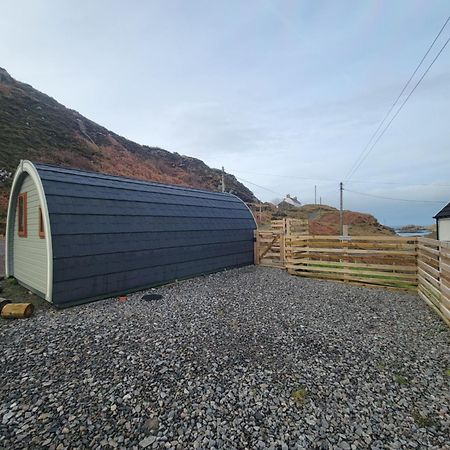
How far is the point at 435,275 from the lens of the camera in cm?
613

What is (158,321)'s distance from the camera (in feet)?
16.9

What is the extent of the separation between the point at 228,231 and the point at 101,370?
8334 mm

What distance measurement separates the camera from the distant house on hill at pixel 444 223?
599 inches

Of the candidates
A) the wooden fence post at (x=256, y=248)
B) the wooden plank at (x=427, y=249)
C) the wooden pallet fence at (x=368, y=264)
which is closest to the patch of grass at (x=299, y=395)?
the wooden plank at (x=427, y=249)

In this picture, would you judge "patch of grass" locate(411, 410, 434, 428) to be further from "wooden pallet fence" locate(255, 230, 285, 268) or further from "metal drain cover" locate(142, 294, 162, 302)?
"wooden pallet fence" locate(255, 230, 285, 268)

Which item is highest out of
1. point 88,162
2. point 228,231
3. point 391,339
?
point 88,162

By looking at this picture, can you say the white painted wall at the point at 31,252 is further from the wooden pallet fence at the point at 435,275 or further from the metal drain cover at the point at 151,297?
the wooden pallet fence at the point at 435,275

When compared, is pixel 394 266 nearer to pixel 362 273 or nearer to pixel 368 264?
pixel 368 264

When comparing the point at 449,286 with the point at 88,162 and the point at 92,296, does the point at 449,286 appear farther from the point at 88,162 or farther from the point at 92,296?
the point at 88,162

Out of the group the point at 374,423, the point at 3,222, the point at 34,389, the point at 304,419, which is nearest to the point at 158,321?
the point at 34,389

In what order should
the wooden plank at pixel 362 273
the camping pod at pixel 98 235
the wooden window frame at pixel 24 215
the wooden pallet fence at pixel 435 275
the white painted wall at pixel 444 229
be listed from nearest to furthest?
the wooden pallet fence at pixel 435 275 → the camping pod at pixel 98 235 → the wooden plank at pixel 362 273 → the wooden window frame at pixel 24 215 → the white painted wall at pixel 444 229

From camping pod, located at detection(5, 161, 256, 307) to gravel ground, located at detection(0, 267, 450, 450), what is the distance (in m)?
1.11

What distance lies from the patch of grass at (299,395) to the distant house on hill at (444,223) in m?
16.9

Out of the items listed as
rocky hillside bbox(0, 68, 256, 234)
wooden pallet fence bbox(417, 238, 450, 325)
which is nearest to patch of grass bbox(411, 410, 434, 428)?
wooden pallet fence bbox(417, 238, 450, 325)
